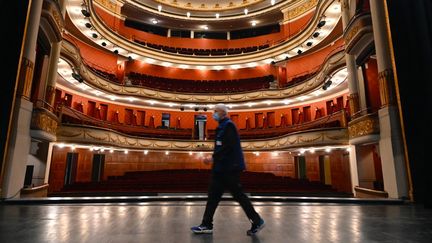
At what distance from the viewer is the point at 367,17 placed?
664 cm

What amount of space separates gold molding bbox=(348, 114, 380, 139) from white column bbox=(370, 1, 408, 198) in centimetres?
31

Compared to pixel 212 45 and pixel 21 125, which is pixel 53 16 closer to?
pixel 21 125

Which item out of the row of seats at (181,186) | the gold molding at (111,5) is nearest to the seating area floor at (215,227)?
the row of seats at (181,186)

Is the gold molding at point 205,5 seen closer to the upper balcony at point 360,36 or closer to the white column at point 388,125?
the upper balcony at point 360,36

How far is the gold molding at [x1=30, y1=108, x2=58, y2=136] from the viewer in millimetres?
5775

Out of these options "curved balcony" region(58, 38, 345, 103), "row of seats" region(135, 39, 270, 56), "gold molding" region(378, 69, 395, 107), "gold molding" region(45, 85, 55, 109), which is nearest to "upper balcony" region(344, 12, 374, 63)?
"gold molding" region(378, 69, 395, 107)

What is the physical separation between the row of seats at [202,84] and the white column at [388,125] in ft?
38.1

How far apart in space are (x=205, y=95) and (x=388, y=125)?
41.7 ft

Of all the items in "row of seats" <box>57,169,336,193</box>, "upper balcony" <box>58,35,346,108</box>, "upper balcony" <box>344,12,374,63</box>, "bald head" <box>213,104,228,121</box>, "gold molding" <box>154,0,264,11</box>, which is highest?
"gold molding" <box>154,0,264,11</box>

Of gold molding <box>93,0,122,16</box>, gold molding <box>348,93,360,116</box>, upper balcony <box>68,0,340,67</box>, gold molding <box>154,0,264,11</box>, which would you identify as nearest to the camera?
gold molding <box>348,93,360,116</box>

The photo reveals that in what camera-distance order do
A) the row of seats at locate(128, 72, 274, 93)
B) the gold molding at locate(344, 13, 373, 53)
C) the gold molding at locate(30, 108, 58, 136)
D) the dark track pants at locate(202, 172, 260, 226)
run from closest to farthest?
the dark track pants at locate(202, 172, 260, 226), the gold molding at locate(30, 108, 58, 136), the gold molding at locate(344, 13, 373, 53), the row of seats at locate(128, 72, 274, 93)

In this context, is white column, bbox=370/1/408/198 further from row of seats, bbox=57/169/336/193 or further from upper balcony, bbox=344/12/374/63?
row of seats, bbox=57/169/336/193

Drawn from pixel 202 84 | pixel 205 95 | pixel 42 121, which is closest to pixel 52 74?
pixel 42 121

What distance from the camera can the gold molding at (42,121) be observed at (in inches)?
227
